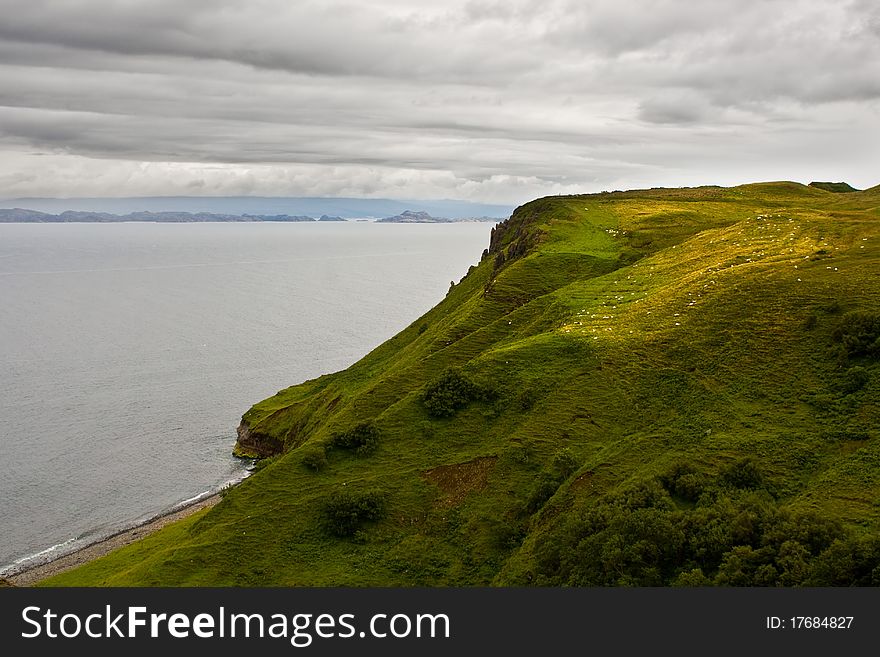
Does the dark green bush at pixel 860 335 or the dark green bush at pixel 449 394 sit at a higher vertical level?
the dark green bush at pixel 860 335

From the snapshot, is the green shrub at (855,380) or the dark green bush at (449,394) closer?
the green shrub at (855,380)

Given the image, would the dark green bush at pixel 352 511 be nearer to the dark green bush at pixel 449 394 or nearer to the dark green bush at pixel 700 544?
the dark green bush at pixel 449 394

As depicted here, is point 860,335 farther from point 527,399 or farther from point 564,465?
point 527,399

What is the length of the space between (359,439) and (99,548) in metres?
43.9

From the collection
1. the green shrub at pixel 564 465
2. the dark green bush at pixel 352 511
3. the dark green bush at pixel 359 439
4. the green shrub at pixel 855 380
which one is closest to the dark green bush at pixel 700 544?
the green shrub at pixel 564 465

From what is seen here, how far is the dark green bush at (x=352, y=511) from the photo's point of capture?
53188 mm

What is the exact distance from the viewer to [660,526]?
→ 38188mm

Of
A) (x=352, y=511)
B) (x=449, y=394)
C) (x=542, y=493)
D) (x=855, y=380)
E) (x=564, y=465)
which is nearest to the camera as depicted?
(x=542, y=493)

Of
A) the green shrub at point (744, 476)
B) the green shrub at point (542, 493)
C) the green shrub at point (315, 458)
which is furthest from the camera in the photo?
the green shrub at point (315, 458)

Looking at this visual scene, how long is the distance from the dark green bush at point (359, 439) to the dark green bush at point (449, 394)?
532 centimetres

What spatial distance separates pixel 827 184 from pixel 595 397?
162 m

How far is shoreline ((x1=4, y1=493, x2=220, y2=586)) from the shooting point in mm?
79000

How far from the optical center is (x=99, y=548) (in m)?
86.2

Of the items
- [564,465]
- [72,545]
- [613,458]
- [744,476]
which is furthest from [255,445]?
[744,476]
